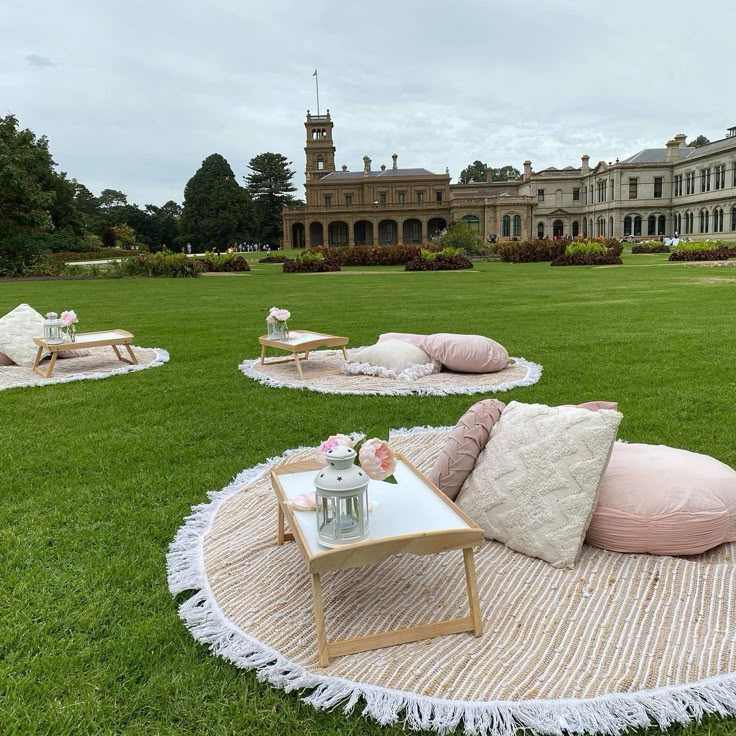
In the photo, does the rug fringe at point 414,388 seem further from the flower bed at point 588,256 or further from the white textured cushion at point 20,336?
the flower bed at point 588,256

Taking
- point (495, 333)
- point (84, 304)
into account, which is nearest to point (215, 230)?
point (84, 304)

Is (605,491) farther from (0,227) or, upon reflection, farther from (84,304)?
(0,227)

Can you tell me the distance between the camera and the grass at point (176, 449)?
1966mm

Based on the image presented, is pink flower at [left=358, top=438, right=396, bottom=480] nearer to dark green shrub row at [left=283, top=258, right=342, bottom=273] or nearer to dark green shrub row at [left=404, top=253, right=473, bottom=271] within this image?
dark green shrub row at [left=404, top=253, right=473, bottom=271]

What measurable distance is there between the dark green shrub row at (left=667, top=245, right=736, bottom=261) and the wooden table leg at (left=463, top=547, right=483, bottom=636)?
28.0 metres

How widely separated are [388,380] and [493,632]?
13.3 feet

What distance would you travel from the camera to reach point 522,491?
282 cm

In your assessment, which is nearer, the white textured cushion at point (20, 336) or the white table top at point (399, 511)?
the white table top at point (399, 511)

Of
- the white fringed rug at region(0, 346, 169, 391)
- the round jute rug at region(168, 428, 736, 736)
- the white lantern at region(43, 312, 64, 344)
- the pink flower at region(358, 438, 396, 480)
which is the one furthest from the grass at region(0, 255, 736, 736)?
the white lantern at region(43, 312, 64, 344)

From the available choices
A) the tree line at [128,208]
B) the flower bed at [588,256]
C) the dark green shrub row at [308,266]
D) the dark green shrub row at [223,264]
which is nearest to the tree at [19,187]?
the tree line at [128,208]

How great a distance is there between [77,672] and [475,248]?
33268mm

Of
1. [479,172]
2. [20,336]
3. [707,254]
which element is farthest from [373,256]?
[479,172]

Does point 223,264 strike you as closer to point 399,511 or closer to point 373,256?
point 373,256

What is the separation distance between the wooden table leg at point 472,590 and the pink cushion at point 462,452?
75cm
